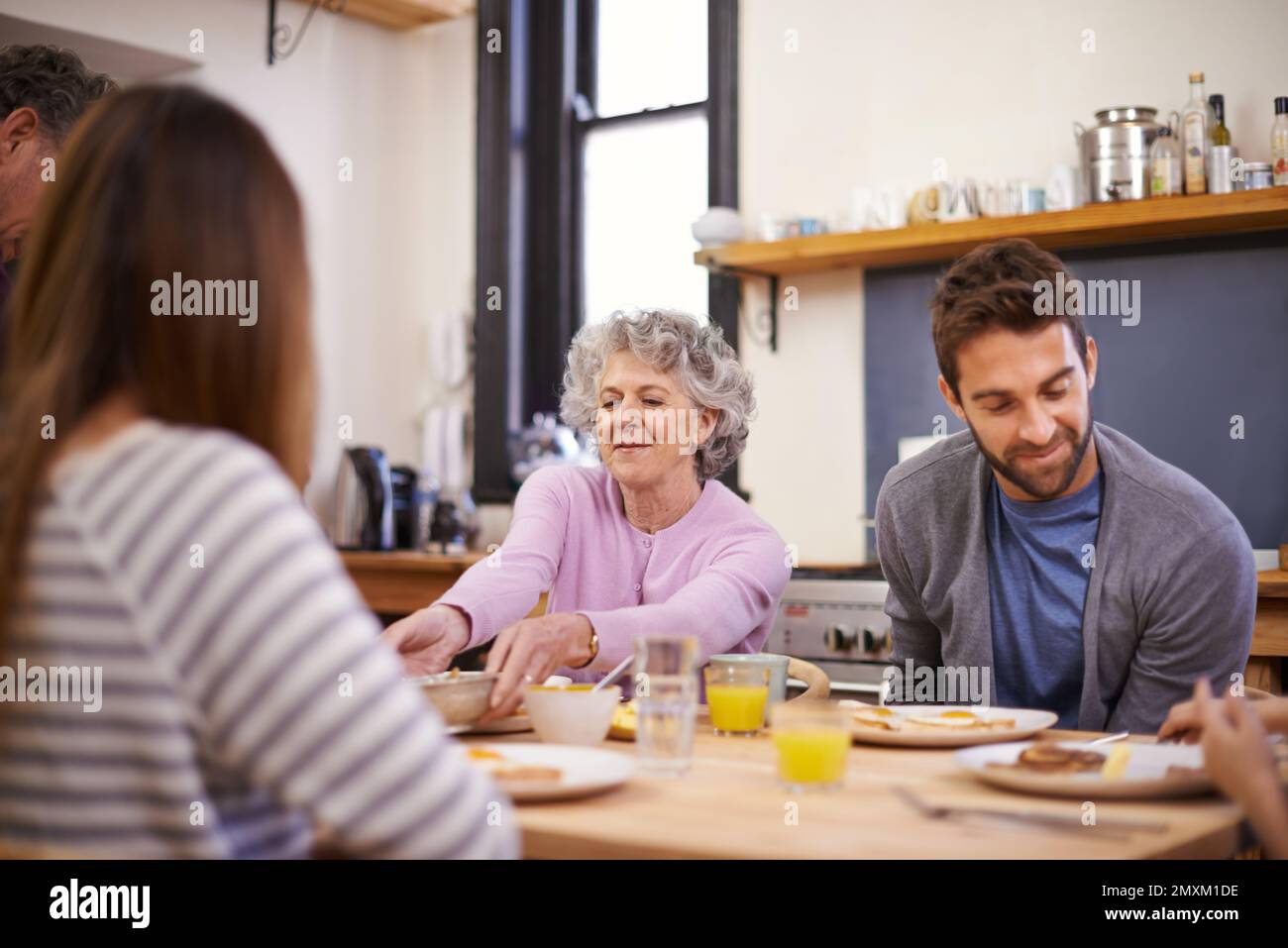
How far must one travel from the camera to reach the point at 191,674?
80 cm

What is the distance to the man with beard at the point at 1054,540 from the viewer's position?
1.75 meters

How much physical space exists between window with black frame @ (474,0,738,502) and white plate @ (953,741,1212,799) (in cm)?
332

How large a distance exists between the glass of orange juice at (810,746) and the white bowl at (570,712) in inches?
10.6

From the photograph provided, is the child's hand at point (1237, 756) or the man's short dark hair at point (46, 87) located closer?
the child's hand at point (1237, 756)

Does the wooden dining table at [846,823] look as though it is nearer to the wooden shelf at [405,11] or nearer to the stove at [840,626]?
the stove at [840,626]

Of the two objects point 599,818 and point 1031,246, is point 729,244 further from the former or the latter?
point 599,818

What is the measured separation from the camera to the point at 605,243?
4793 mm

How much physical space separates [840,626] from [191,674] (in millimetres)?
2728

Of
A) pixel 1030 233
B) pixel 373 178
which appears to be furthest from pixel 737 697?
pixel 373 178

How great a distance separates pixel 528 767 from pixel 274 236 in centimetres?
57

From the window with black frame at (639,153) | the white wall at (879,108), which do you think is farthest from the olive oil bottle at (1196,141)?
the window with black frame at (639,153)

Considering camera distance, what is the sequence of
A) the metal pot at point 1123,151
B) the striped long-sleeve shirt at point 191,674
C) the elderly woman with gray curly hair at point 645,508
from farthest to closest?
the metal pot at point 1123,151 < the elderly woman with gray curly hair at point 645,508 < the striped long-sleeve shirt at point 191,674

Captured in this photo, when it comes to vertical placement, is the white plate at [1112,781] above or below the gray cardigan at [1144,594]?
below

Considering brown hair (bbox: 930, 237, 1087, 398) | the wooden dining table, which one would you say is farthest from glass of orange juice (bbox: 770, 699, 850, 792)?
brown hair (bbox: 930, 237, 1087, 398)
